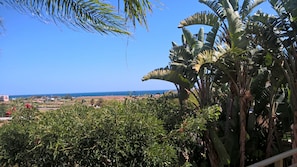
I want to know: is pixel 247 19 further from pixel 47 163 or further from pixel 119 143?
pixel 47 163

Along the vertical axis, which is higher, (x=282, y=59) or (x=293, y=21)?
(x=293, y=21)

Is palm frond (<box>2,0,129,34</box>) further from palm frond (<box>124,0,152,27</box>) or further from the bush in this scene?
the bush

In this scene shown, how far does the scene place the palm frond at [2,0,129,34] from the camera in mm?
2443

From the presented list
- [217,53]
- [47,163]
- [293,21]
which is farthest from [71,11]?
[293,21]

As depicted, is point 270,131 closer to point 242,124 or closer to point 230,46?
point 242,124

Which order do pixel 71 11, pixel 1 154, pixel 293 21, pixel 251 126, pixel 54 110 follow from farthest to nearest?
pixel 251 126
pixel 293 21
pixel 54 110
pixel 1 154
pixel 71 11

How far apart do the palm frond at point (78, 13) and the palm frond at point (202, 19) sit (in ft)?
12.0

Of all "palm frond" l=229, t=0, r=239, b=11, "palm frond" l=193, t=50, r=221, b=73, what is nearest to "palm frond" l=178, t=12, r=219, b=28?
"palm frond" l=229, t=0, r=239, b=11

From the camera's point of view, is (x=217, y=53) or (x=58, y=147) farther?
(x=217, y=53)

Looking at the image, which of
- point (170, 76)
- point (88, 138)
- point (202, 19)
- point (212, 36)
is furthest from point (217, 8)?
point (88, 138)

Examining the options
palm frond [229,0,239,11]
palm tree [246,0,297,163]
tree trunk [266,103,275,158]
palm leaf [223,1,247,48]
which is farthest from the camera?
tree trunk [266,103,275,158]

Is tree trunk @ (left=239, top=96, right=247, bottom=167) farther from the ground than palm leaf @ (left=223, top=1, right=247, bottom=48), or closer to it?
closer to it

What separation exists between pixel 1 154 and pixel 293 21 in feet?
16.0

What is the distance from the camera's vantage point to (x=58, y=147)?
3.75 m
